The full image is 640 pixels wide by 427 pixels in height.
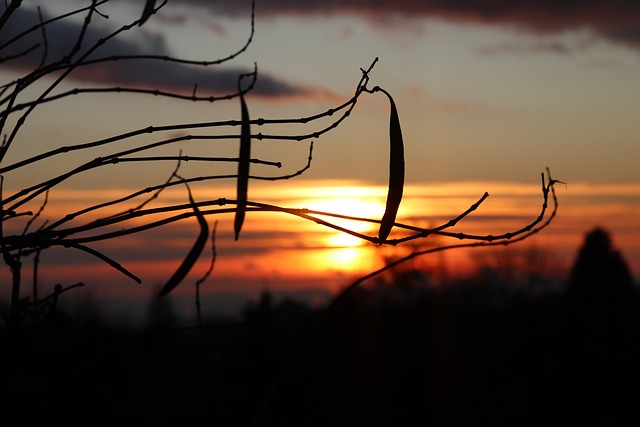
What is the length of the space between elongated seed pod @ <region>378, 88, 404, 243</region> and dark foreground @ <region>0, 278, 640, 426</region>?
7.7 inches

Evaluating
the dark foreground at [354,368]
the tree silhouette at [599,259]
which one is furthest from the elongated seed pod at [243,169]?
the tree silhouette at [599,259]

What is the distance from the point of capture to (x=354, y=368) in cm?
500

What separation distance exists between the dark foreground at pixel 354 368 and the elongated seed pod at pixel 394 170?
0.65 feet

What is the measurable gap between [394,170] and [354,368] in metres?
3.72

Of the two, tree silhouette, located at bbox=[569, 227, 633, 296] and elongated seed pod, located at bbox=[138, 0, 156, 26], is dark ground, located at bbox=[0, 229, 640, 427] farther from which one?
tree silhouette, located at bbox=[569, 227, 633, 296]

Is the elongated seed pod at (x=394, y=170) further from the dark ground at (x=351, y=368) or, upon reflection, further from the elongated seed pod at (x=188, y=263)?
the elongated seed pod at (x=188, y=263)

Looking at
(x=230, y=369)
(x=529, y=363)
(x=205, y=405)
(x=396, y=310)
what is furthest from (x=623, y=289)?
(x=205, y=405)

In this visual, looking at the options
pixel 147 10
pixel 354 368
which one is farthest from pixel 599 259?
pixel 147 10

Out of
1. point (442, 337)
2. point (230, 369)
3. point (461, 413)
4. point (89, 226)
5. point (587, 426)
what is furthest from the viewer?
point (442, 337)

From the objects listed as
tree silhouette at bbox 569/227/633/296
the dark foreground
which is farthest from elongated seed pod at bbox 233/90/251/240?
tree silhouette at bbox 569/227/633/296

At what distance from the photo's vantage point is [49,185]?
1.36m

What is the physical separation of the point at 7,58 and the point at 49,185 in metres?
0.71

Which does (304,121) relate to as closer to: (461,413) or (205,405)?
(205,405)

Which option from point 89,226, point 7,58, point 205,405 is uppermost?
point 7,58
